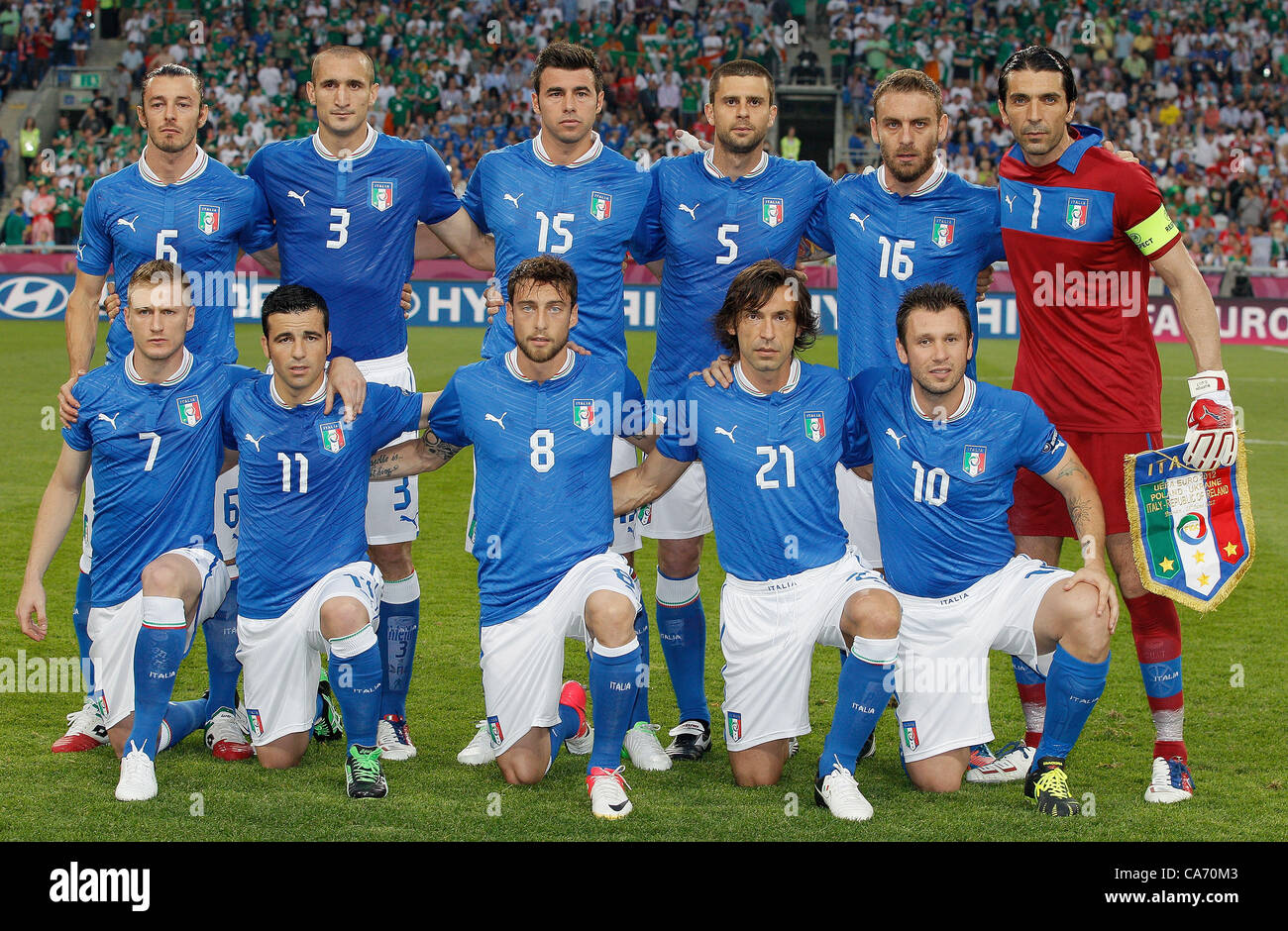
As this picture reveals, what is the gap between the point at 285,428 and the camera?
4820 millimetres

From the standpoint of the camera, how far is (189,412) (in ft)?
16.3

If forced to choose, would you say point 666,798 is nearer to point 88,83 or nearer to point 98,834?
point 98,834

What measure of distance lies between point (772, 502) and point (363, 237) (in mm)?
1905

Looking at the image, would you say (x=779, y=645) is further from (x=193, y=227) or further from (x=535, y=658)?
(x=193, y=227)

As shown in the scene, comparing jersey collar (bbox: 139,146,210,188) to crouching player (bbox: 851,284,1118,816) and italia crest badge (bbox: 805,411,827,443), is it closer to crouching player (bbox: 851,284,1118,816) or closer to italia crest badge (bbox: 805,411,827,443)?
italia crest badge (bbox: 805,411,827,443)

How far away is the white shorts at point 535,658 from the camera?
479cm

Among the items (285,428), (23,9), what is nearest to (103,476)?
(285,428)

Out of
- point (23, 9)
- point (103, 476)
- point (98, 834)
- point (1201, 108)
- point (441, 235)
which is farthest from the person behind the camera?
point (23, 9)

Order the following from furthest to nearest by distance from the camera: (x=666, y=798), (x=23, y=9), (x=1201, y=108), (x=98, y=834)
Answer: (x=23, y=9) → (x=1201, y=108) → (x=666, y=798) → (x=98, y=834)

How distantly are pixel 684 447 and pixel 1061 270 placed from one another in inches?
58.5

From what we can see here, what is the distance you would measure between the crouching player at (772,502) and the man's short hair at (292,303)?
1.27 m

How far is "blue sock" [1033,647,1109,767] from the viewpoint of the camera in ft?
14.7

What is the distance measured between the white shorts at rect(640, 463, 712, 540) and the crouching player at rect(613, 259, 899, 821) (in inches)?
17.7

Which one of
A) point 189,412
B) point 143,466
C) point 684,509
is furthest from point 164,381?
point 684,509
